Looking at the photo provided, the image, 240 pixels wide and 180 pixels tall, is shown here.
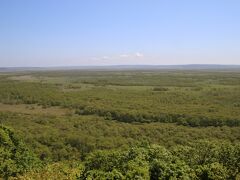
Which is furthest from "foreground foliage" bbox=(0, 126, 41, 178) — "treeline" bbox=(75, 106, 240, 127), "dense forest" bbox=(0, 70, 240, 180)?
"treeline" bbox=(75, 106, 240, 127)

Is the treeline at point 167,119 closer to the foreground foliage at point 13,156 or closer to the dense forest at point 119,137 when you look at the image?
the dense forest at point 119,137

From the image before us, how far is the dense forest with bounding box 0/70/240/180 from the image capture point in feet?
77.7

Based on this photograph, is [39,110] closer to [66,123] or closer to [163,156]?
[66,123]

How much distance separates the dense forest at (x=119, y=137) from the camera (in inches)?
933

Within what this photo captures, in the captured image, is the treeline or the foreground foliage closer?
the foreground foliage

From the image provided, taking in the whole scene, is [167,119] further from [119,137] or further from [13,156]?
[13,156]

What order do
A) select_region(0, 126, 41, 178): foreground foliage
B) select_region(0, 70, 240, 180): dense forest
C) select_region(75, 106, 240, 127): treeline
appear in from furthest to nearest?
select_region(75, 106, 240, 127): treeline
select_region(0, 126, 41, 178): foreground foliage
select_region(0, 70, 240, 180): dense forest

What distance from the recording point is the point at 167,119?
202 ft

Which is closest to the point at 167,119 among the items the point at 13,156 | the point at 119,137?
Result: the point at 119,137

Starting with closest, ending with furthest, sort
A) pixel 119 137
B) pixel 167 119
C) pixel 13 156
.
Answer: pixel 13 156, pixel 119 137, pixel 167 119

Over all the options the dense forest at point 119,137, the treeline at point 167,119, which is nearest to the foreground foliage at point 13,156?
the dense forest at point 119,137

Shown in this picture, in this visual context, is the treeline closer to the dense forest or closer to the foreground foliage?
the dense forest

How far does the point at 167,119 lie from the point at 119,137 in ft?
50.4

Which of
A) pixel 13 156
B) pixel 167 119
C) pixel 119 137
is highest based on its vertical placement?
pixel 13 156
